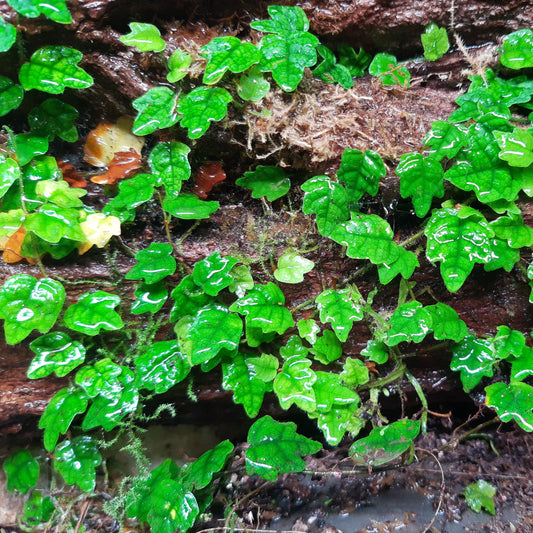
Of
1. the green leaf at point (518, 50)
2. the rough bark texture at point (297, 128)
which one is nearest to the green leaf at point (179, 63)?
the rough bark texture at point (297, 128)

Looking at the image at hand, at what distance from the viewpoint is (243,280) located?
6.34 feet

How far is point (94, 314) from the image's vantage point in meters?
1.80

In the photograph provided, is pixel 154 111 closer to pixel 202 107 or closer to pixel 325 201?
pixel 202 107

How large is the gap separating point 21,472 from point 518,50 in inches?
138

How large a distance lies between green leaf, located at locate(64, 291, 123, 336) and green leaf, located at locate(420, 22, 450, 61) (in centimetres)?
208

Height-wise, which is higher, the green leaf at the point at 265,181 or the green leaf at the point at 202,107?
the green leaf at the point at 202,107

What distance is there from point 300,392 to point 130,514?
3.21 ft

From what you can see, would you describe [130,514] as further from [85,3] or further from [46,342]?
[85,3]

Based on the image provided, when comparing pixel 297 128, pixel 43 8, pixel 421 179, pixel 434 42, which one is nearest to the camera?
pixel 43 8

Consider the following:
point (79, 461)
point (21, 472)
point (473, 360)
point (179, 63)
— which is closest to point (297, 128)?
point (179, 63)

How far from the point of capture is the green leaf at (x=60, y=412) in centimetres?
183

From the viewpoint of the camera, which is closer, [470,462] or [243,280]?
[243,280]

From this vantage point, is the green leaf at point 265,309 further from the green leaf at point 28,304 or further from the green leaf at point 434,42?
the green leaf at point 434,42

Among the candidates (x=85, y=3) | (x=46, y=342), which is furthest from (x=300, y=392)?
(x=85, y=3)
